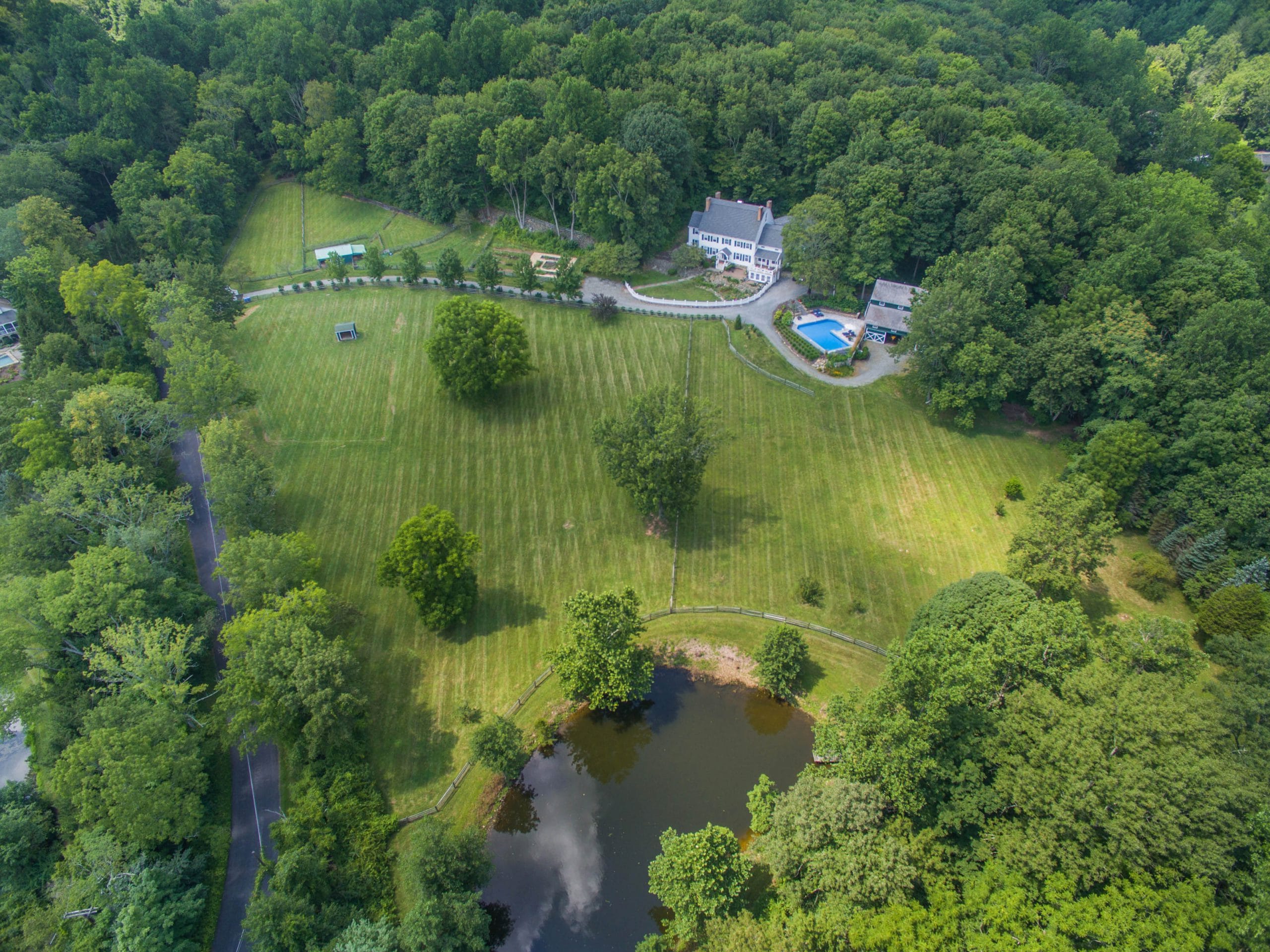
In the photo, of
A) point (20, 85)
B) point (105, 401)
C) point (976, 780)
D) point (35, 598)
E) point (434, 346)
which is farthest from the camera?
point (20, 85)

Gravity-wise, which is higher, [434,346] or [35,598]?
[434,346]

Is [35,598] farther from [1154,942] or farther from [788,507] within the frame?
[1154,942]

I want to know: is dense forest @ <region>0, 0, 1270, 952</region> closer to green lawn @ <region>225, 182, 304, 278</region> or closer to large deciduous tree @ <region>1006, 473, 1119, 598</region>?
large deciduous tree @ <region>1006, 473, 1119, 598</region>

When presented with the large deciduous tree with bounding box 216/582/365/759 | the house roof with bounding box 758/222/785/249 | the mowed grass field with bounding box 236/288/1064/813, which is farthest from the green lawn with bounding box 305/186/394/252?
the large deciduous tree with bounding box 216/582/365/759

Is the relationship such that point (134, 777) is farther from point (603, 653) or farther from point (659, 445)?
point (659, 445)

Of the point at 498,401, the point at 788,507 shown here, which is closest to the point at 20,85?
the point at 498,401

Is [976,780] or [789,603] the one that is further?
[789,603]

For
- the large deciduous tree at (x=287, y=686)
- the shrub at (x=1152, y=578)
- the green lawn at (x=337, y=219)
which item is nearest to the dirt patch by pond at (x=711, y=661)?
the large deciduous tree at (x=287, y=686)

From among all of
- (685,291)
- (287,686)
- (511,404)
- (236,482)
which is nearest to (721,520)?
(511,404)
